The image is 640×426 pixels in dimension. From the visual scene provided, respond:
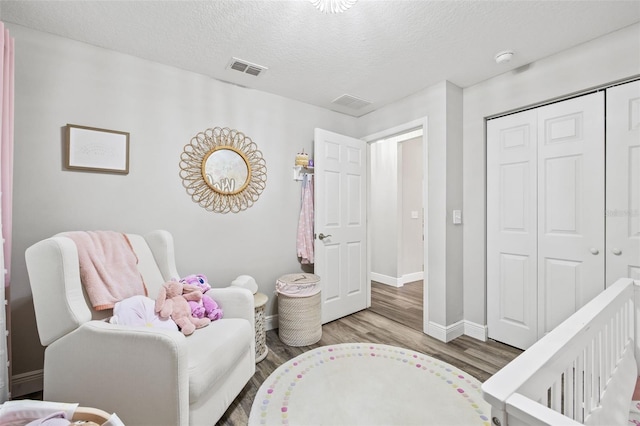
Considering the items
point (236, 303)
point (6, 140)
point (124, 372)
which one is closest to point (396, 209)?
point (236, 303)

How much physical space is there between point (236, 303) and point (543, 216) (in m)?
2.38

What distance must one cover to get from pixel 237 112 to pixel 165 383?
7.01 ft

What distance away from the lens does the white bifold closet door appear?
1.94m

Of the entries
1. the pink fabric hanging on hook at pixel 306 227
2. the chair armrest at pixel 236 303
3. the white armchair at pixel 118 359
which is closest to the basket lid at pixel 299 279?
the pink fabric hanging on hook at pixel 306 227

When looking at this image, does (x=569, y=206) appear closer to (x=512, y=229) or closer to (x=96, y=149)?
(x=512, y=229)

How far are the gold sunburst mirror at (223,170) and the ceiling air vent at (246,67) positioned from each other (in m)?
0.51

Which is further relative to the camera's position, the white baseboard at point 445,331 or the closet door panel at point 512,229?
the white baseboard at point 445,331

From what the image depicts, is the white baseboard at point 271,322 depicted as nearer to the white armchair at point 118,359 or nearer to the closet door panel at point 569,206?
the white armchair at point 118,359

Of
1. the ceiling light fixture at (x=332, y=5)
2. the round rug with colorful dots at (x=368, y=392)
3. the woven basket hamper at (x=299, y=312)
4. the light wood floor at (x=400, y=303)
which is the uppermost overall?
the ceiling light fixture at (x=332, y=5)

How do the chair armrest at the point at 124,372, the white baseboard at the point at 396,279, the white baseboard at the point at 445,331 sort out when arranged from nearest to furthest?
the chair armrest at the point at 124,372 → the white baseboard at the point at 445,331 → the white baseboard at the point at 396,279

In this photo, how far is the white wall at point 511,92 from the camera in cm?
181

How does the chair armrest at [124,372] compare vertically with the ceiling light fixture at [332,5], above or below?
below

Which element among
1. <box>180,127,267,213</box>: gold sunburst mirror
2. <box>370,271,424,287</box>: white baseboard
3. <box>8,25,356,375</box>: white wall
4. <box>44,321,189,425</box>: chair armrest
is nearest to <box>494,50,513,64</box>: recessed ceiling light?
<box>8,25,356,375</box>: white wall

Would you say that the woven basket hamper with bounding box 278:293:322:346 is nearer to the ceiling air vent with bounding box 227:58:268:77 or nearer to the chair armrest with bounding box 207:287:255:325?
the chair armrest with bounding box 207:287:255:325
